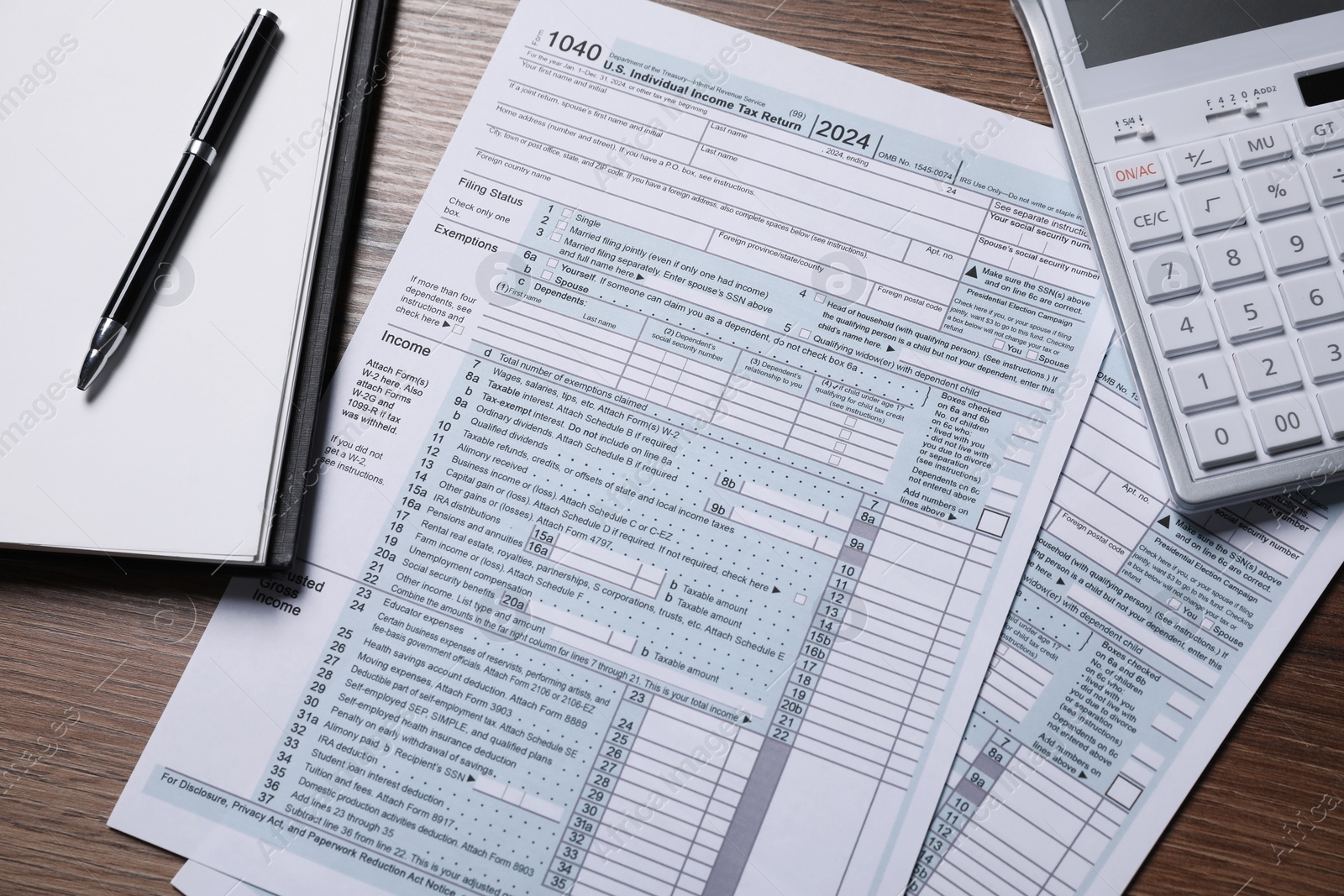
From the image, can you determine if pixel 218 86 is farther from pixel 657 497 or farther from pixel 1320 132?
pixel 1320 132

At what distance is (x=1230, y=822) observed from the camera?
0.48 m

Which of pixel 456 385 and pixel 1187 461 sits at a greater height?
pixel 1187 461

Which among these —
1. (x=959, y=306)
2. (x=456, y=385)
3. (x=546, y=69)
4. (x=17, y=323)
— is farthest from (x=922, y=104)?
(x=17, y=323)

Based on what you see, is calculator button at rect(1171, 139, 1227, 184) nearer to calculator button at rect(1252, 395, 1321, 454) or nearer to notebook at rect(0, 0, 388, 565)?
calculator button at rect(1252, 395, 1321, 454)

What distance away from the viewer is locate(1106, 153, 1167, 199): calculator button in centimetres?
51

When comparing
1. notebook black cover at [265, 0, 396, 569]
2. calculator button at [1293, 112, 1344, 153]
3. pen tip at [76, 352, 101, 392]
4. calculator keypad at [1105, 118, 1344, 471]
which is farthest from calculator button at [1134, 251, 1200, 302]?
pen tip at [76, 352, 101, 392]

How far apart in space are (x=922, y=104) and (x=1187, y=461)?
276mm

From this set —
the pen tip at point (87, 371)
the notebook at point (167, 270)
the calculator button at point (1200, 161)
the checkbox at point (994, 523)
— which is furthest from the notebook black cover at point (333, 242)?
the calculator button at point (1200, 161)

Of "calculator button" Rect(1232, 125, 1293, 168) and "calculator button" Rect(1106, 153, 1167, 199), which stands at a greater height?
"calculator button" Rect(1232, 125, 1293, 168)

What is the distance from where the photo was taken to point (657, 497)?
0.51 meters

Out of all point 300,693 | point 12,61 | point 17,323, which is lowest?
point 300,693

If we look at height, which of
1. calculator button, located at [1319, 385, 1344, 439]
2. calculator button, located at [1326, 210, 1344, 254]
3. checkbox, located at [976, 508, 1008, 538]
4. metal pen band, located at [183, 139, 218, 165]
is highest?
calculator button, located at [1326, 210, 1344, 254]

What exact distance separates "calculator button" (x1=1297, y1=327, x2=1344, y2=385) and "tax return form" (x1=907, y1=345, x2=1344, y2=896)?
0.07m

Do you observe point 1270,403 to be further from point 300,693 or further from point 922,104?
point 300,693
